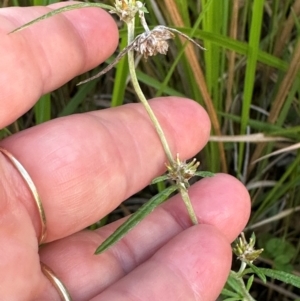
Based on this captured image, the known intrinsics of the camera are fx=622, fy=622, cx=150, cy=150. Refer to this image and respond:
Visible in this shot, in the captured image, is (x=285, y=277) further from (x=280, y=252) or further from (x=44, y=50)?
(x=44, y=50)

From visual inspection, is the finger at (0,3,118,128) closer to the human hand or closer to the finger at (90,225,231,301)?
the human hand

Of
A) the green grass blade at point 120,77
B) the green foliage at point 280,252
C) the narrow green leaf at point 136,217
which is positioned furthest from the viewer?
the green foliage at point 280,252

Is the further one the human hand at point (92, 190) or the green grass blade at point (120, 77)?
the green grass blade at point (120, 77)

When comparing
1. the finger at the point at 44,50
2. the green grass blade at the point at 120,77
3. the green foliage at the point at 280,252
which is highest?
the finger at the point at 44,50

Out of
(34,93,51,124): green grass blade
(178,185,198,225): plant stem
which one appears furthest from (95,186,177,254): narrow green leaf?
(34,93,51,124): green grass blade

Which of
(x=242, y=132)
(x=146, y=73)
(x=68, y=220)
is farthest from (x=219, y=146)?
(x=68, y=220)

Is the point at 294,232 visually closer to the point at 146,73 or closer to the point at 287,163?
the point at 287,163

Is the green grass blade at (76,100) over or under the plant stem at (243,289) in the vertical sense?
over

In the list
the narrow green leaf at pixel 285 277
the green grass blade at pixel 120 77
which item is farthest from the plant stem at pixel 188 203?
the green grass blade at pixel 120 77

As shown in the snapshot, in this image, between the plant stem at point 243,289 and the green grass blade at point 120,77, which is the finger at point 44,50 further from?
the plant stem at point 243,289
